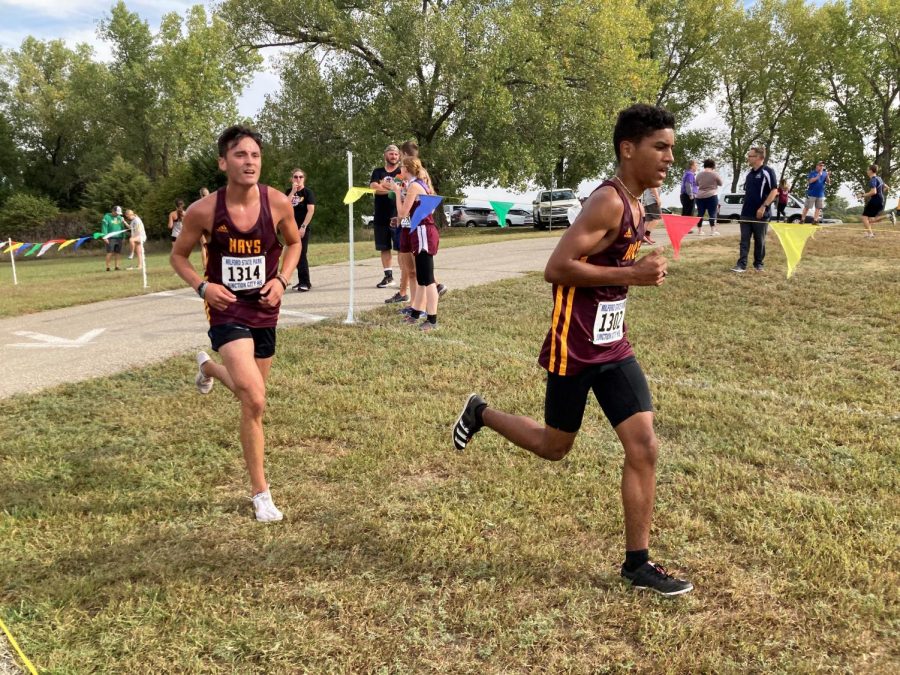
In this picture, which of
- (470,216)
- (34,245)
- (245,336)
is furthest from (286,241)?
(470,216)

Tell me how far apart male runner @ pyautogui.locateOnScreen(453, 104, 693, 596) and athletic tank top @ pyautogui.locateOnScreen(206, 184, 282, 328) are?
64.4 inches

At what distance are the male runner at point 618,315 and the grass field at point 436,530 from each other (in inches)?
16.7

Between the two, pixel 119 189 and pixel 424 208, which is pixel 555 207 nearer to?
pixel 424 208

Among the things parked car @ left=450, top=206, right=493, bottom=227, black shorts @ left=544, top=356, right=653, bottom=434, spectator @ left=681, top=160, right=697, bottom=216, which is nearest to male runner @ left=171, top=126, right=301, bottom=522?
black shorts @ left=544, top=356, right=653, bottom=434

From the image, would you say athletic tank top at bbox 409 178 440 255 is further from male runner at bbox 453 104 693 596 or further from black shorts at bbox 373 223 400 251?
male runner at bbox 453 104 693 596

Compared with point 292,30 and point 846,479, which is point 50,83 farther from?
point 846,479

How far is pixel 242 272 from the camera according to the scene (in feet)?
11.4

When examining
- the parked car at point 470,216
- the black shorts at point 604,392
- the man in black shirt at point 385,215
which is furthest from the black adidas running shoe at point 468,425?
the parked car at point 470,216

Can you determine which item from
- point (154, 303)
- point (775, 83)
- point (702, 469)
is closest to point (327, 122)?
point (154, 303)

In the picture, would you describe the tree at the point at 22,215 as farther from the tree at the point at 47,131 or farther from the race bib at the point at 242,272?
the race bib at the point at 242,272

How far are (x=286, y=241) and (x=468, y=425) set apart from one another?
1.59 metres

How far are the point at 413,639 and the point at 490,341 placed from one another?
4.78 metres

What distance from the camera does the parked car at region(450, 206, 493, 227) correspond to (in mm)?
41406

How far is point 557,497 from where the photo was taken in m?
3.60
